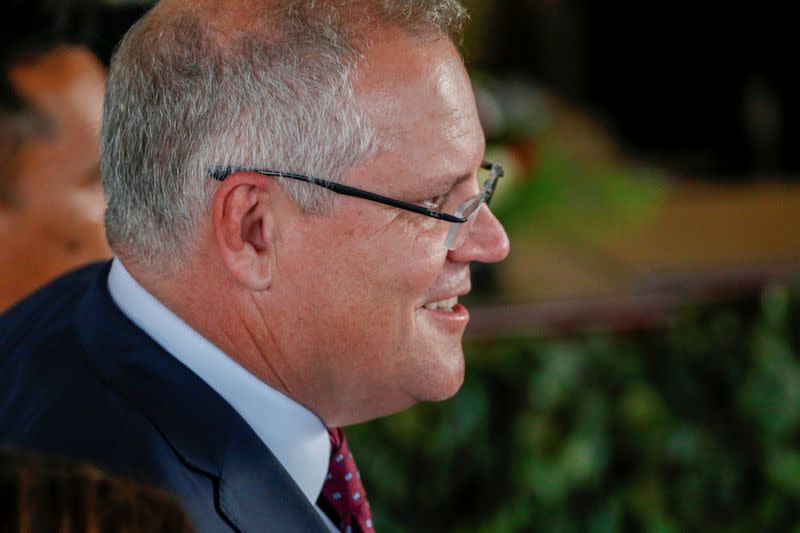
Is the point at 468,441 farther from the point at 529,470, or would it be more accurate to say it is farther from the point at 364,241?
the point at 364,241

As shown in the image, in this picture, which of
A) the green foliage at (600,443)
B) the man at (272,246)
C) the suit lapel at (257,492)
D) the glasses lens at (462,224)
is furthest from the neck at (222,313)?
the green foliage at (600,443)

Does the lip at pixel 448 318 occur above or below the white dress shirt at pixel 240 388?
above

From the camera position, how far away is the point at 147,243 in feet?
4.59

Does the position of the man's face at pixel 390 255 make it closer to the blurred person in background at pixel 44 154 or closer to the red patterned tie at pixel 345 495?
the red patterned tie at pixel 345 495

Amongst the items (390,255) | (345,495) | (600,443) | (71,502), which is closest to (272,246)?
(390,255)

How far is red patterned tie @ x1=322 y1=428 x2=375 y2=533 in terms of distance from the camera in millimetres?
1450

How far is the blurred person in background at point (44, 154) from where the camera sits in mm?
1940

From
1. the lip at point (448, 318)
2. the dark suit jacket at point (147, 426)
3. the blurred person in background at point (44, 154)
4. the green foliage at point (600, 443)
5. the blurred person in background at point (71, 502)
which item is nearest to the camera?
the blurred person in background at point (71, 502)

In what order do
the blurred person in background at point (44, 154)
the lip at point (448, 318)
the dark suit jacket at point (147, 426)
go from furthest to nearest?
the blurred person in background at point (44, 154) < the lip at point (448, 318) < the dark suit jacket at point (147, 426)

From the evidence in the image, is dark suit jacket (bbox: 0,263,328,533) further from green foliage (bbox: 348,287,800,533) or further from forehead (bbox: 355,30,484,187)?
green foliage (bbox: 348,287,800,533)

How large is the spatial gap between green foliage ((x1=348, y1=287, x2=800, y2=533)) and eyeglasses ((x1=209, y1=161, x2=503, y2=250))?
126 cm

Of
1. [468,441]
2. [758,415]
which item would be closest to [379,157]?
[468,441]

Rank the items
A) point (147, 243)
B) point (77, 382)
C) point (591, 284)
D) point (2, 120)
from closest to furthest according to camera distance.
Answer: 1. point (77, 382)
2. point (147, 243)
3. point (2, 120)
4. point (591, 284)

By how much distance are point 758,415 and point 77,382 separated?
1.96m
